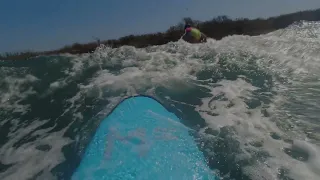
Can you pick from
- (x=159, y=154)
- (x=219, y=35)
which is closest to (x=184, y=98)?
(x=159, y=154)

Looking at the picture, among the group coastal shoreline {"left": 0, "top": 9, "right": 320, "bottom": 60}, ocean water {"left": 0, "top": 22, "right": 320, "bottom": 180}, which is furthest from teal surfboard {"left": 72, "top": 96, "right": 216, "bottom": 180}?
coastal shoreline {"left": 0, "top": 9, "right": 320, "bottom": 60}

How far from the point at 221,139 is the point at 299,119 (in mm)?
1079

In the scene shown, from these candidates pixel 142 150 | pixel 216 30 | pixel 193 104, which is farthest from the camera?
pixel 216 30

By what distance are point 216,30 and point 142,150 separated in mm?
17796

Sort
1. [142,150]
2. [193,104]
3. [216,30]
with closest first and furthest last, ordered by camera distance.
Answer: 1. [142,150]
2. [193,104]
3. [216,30]

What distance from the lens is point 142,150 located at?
3.47 metres

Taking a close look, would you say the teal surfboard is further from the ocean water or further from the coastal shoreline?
the coastal shoreline

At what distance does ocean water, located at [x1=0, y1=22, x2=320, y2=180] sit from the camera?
339 cm

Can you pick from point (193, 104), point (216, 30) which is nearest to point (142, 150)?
point (193, 104)

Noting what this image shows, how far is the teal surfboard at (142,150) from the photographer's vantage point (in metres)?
3.08

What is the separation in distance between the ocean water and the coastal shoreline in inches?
379

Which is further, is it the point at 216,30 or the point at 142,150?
the point at 216,30

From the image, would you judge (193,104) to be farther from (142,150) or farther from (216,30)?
(216,30)

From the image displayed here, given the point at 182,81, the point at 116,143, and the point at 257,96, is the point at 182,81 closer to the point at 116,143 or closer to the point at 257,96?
the point at 257,96
